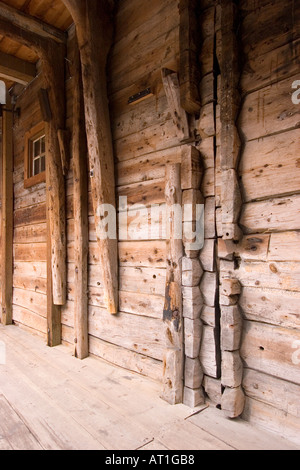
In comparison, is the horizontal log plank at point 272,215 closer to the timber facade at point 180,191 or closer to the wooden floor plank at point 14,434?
the timber facade at point 180,191

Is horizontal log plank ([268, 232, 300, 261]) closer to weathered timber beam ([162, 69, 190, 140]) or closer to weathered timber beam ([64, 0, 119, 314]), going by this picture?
weathered timber beam ([162, 69, 190, 140])

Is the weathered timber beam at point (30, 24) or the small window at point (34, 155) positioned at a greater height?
the weathered timber beam at point (30, 24)

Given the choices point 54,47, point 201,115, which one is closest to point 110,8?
point 54,47

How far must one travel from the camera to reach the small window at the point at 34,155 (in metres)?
3.60

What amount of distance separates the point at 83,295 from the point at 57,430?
3.99 ft

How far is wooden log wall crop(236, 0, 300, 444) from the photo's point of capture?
1538mm

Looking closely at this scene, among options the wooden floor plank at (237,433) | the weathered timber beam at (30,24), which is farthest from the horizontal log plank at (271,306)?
the weathered timber beam at (30,24)

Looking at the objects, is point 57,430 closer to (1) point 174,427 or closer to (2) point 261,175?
(1) point 174,427

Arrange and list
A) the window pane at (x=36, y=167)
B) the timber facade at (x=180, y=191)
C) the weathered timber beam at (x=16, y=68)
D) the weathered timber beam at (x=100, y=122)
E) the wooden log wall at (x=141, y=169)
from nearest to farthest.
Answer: the timber facade at (x=180, y=191), the wooden log wall at (x=141, y=169), the weathered timber beam at (x=100, y=122), the weathered timber beam at (x=16, y=68), the window pane at (x=36, y=167)

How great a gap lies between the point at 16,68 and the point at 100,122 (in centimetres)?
190

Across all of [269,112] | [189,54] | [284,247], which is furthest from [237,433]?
[189,54]

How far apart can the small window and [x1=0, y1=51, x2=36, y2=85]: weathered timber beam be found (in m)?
0.59

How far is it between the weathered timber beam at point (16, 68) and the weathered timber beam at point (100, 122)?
1537mm

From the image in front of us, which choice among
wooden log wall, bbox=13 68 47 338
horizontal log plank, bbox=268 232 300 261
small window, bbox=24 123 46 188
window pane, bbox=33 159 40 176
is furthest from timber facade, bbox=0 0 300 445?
window pane, bbox=33 159 40 176
